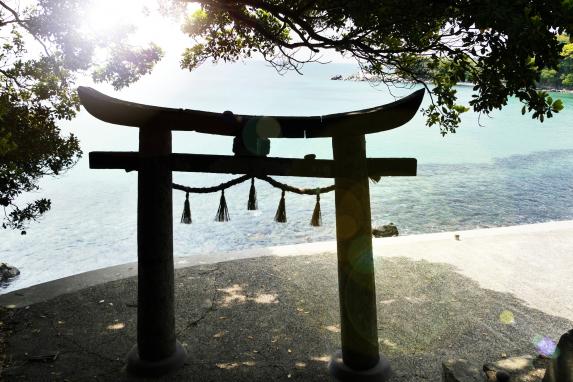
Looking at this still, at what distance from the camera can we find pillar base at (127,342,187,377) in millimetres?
4566

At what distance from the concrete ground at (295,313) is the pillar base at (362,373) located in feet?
0.44

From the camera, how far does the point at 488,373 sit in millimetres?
3684

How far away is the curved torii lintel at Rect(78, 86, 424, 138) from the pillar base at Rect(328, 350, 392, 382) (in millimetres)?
2301

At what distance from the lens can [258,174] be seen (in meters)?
4.30

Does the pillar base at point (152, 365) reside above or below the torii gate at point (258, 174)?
below

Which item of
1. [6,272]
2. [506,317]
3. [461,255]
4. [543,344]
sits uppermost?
[461,255]

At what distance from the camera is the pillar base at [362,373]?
14.5 ft

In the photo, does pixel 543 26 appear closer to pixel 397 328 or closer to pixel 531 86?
pixel 531 86

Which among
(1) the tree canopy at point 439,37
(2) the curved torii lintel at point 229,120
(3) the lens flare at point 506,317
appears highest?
(1) the tree canopy at point 439,37

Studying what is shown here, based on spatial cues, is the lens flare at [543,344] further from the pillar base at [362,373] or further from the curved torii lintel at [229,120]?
the curved torii lintel at [229,120]

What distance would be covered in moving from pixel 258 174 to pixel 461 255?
210 inches

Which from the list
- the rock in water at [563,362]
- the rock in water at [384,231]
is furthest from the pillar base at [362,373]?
→ the rock in water at [384,231]

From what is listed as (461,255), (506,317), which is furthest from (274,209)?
(506,317)

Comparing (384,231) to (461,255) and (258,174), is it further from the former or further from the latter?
(258,174)
